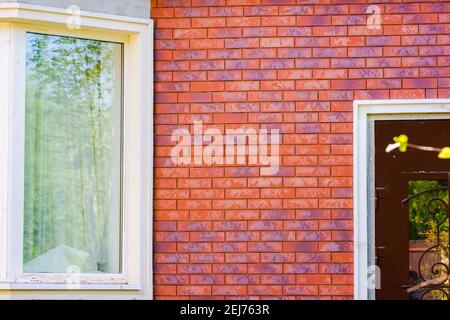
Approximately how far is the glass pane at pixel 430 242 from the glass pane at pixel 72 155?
6.31 ft

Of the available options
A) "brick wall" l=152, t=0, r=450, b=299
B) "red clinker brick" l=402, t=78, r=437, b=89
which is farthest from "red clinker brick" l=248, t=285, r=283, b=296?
"red clinker brick" l=402, t=78, r=437, b=89

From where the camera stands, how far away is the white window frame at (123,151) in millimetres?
5379

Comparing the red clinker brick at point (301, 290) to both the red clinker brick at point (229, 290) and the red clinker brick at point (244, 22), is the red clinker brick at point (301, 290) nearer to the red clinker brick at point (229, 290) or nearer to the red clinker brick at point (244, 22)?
the red clinker brick at point (229, 290)

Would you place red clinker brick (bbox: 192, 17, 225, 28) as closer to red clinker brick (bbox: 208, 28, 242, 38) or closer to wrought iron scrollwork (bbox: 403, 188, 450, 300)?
red clinker brick (bbox: 208, 28, 242, 38)

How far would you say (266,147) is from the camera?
5.70 metres

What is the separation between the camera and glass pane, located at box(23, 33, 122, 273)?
18.1ft

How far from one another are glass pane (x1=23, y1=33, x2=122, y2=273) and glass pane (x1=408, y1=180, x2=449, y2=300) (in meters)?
1.92

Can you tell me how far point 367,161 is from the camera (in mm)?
5750

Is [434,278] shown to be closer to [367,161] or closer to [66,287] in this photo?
[367,161]

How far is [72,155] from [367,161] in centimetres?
191

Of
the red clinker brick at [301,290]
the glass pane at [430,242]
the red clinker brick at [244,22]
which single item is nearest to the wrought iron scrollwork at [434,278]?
the glass pane at [430,242]
